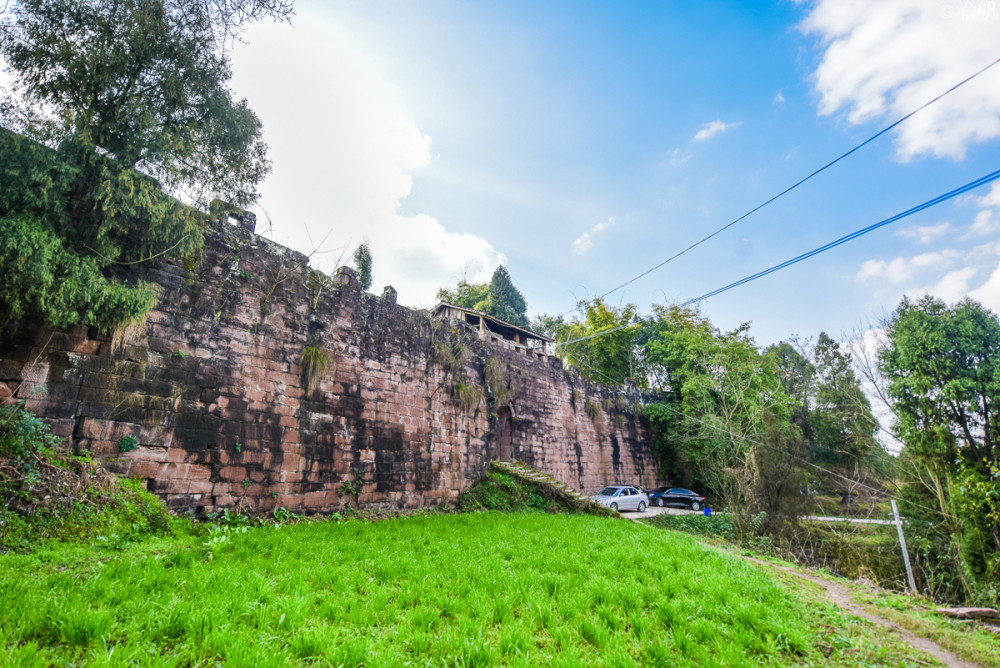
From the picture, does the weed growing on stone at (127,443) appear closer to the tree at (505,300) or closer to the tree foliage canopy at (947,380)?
the tree foliage canopy at (947,380)

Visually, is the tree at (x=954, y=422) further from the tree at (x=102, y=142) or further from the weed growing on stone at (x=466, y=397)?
the tree at (x=102, y=142)

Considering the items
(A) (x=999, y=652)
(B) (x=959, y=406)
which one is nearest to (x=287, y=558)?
(A) (x=999, y=652)

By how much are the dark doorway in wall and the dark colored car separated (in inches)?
402

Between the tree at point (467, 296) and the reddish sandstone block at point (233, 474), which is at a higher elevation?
the tree at point (467, 296)

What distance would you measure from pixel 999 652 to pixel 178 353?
1046 centimetres

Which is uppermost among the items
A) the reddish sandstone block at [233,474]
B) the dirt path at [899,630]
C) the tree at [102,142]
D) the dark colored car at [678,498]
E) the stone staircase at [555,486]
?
the tree at [102,142]

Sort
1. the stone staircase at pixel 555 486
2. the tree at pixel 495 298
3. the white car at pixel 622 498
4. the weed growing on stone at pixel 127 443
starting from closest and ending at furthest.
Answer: the weed growing on stone at pixel 127 443
the stone staircase at pixel 555 486
the white car at pixel 622 498
the tree at pixel 495 298

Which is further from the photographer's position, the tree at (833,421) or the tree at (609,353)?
the tree at (609,353)

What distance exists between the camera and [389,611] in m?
3.45

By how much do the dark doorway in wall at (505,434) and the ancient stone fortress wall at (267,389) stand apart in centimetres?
161

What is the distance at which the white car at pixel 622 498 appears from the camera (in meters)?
15.9

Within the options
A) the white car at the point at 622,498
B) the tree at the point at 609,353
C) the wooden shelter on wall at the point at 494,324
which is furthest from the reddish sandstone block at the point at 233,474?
the tree at the point at 609,353

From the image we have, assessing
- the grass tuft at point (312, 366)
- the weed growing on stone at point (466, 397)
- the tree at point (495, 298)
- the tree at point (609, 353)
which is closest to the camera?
the grass tuft at point (312, 366)

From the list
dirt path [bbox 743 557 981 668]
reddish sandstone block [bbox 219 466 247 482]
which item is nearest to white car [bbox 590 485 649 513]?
dirt path [bbox 743 557 981 668]
